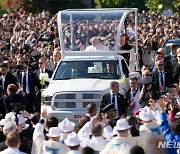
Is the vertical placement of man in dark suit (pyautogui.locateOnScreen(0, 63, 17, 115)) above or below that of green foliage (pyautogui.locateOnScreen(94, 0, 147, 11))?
above

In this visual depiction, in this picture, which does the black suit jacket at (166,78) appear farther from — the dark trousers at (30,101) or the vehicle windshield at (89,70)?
the dark trousers at (30,101)

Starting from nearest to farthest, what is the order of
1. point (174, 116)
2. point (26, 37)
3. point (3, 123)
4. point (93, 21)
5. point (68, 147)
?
1. point (68, 147)
2. point (3, 123)
3. point (174, 116)
4. point (93, 21)
5. point (26, 37)

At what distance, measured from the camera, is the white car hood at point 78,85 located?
21906 mm

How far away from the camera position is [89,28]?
2489 cm

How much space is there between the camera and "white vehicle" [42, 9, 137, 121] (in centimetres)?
2192

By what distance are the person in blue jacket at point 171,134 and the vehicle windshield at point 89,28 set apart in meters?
9.50

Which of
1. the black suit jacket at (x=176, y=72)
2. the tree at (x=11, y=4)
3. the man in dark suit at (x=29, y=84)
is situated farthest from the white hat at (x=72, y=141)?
the tree at (x=11, y=4)

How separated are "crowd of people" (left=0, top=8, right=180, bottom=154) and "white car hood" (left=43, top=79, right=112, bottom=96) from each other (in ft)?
1.31

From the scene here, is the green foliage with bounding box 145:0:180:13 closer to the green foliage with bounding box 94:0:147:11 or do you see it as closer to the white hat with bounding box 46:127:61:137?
the green foliage with bounding box 94:0:147:11

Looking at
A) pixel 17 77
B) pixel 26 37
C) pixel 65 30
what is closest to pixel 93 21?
pixel 65 30

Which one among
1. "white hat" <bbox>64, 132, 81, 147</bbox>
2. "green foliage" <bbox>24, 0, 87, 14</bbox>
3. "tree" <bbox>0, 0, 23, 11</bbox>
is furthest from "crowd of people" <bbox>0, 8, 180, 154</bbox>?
"green foliage" <bbox>24, 0, 87, 14</bbox>

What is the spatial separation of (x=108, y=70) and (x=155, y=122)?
7943 millimetres

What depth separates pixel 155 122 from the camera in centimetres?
1504

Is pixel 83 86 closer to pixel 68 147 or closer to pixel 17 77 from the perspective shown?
pixel 17 77
